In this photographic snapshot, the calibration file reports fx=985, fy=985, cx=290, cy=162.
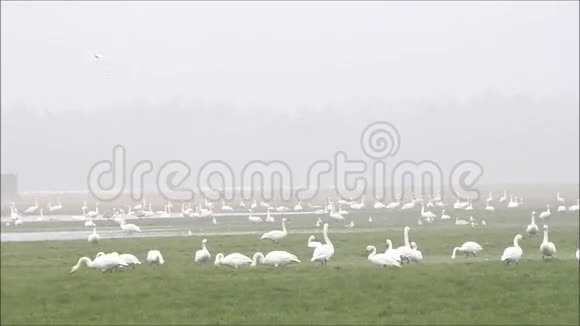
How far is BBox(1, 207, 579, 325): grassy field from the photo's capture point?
22.4 metres

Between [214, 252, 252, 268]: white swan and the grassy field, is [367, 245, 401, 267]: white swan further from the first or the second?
[214, 252, 252, 268]: white swan

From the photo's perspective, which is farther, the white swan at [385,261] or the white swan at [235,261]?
the white swan at [235,261]

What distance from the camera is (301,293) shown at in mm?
24516

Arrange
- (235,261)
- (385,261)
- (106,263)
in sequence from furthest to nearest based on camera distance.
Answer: (235,261) → (385,261) → (106,263)

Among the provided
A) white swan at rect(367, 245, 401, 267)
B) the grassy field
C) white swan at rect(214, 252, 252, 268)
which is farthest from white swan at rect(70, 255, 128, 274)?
white swan at rect(367, 245, 401, 267)

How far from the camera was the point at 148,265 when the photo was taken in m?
31.3

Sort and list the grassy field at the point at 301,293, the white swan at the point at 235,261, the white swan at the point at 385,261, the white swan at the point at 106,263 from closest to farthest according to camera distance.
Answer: the grassy field at the point at 301,293 → the white swan at the point at 106,263 → the white swan at the point at 385,261 → the white swan at the point at 235,261

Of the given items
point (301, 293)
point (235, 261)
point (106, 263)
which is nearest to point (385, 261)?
point (235, 261)

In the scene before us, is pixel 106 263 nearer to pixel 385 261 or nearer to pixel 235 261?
pixel 235 261

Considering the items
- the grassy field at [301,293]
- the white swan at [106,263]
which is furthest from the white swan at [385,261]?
the white swan at [106,263]

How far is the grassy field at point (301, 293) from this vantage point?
2239cm

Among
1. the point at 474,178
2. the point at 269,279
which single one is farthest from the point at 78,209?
the point at 269,279

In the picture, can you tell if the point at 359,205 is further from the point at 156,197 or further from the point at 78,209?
the point at 156,197

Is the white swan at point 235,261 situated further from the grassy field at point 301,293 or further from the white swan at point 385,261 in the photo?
the white swan at point 385,261
